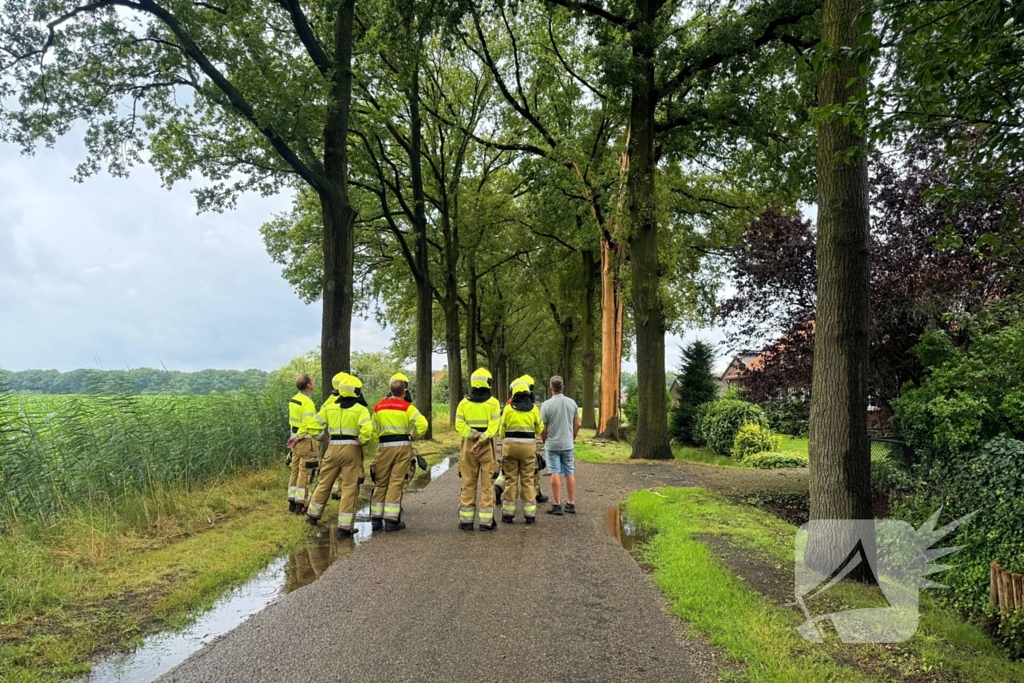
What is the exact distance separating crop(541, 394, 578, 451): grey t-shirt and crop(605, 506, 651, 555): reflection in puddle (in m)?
1.19

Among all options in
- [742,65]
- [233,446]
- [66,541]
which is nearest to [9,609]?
[66,541]

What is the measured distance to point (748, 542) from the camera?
279 inches

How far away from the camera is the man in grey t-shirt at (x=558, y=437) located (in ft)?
29.1

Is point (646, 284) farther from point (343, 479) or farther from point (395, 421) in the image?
point (343, 479)

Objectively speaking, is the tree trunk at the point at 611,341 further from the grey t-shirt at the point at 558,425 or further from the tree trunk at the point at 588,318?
the grey t-shirt at the point at 558,425

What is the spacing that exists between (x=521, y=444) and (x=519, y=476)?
0.52 metres

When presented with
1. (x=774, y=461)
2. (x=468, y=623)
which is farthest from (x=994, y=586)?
(x=774, y=461)

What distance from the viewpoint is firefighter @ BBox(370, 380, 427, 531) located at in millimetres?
8047

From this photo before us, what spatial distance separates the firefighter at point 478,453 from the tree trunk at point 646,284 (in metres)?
7.85

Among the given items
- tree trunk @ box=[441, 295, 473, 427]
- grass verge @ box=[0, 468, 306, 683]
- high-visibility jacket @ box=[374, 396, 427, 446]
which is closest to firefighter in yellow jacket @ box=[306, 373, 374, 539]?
high-visibility jacket @ box=[374, 396, 427, 446]

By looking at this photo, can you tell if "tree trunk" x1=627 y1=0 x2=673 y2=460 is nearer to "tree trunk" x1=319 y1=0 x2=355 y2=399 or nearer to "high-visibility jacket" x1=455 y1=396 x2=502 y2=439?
"tree trunk" x1=319 y1=0 x2=355 y2=399

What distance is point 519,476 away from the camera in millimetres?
8531

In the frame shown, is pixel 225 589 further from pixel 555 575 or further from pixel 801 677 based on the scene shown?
pixel 801 677

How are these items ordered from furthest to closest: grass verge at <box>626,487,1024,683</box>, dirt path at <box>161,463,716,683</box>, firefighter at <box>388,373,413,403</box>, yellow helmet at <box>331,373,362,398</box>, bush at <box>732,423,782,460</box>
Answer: bush at <box>732,423,782,460</box>, yellow helmet at <box>331,373,362,398</box>, firefighter at <box>388,373,413,403</box>, dirt path at <box>161,463,716,683</box>, grass verge at <box>626,487,1024,683</box>
